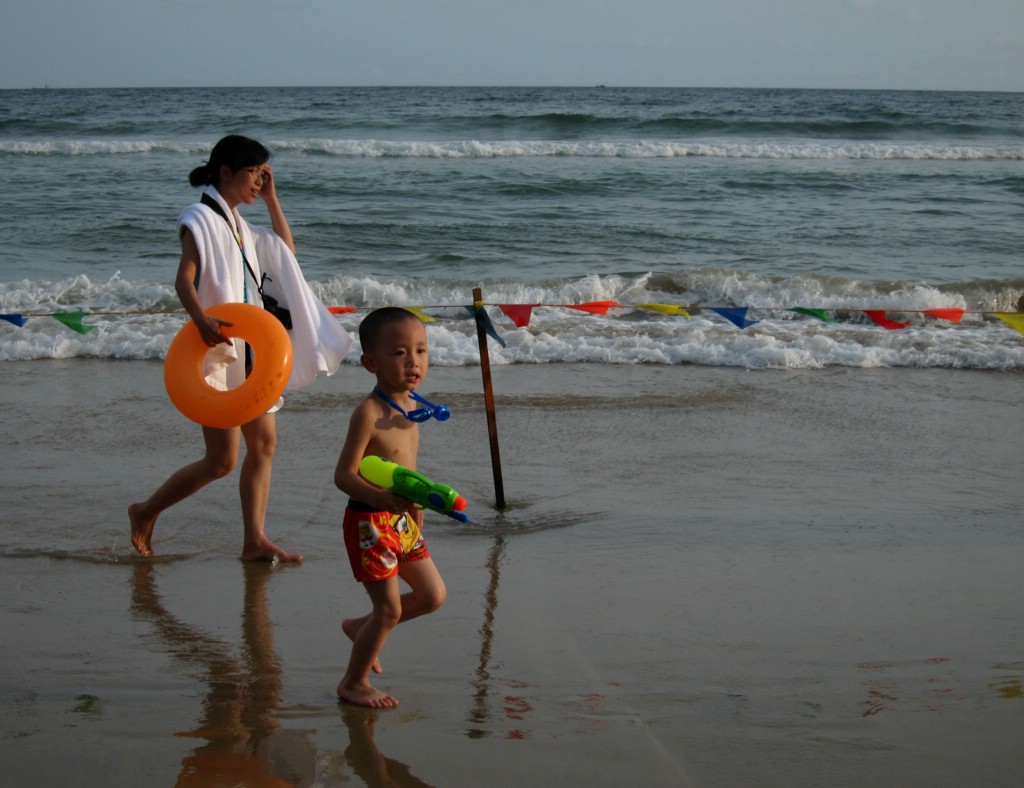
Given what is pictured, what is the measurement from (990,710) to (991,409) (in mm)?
4424

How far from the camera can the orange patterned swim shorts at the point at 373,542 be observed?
9.99 ft

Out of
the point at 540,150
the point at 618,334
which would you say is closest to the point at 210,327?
the point at 618,334

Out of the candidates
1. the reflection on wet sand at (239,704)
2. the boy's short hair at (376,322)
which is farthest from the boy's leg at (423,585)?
the boy's short hair at (376,322)

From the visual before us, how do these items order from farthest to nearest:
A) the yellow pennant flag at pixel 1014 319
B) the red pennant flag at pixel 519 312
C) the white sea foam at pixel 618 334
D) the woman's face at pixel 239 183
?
the white sea foam at pixel 618 334, the red pennant flag at pixel 519 312, the yellow pennant flag at pixel 1014 319, the woman's face at pixel 239 183

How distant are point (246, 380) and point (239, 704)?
120cm

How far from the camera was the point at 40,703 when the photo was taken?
3.10 m

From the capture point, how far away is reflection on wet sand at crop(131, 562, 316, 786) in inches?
108

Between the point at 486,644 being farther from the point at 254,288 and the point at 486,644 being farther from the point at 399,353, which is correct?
the point at 254,288

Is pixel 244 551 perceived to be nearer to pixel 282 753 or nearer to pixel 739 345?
pixel 282 753

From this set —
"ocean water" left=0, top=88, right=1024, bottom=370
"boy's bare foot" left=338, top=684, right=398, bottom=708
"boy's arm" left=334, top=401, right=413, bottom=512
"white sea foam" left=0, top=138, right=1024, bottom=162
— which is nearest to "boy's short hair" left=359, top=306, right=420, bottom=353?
"boy's arm" left=334, top=401, right=413, bottom=512

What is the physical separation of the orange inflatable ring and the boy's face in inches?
30.5

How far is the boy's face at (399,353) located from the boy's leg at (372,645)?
581mm

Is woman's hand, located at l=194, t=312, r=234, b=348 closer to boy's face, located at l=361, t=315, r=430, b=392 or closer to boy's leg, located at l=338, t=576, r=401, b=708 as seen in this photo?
boy's face, located at l=361, t=315, r=430, b=392

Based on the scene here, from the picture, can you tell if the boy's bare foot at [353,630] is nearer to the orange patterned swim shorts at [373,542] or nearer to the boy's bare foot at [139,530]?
the orange patterned swim shorts at [373,542]
